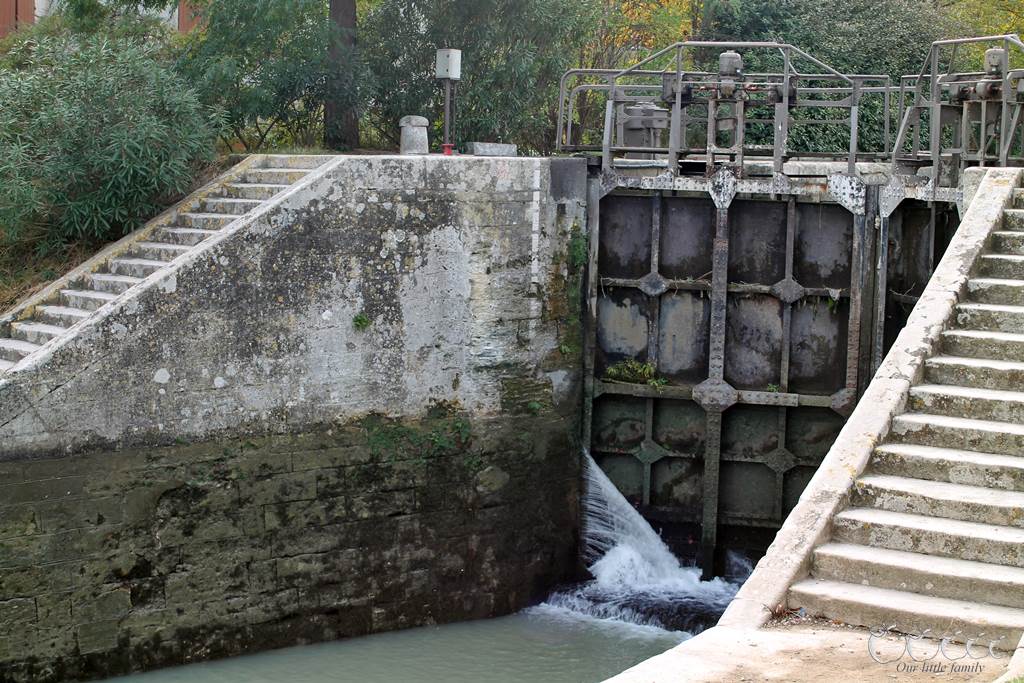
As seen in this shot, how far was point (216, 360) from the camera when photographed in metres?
10.4

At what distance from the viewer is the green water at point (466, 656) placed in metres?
10.3

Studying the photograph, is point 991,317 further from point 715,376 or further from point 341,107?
point 341,107

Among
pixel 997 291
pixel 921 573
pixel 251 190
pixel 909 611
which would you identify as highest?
pixel 251 190

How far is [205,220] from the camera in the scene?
11.6 meters

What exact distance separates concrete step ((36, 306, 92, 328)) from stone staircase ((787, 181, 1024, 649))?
21.2 ft

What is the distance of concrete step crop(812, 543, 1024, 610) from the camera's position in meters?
5.93

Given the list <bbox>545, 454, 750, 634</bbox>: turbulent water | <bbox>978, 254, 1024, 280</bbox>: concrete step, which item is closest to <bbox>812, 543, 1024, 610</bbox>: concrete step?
<bbox>978, 254, 1024, 280</bbox>: concrete step

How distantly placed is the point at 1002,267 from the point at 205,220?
21.5ft

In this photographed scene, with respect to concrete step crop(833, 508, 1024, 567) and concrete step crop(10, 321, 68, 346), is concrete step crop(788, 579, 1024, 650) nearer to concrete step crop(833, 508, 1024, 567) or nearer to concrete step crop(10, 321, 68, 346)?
concrete step crop(833, 508, 1024, 567)

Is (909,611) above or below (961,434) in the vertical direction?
below

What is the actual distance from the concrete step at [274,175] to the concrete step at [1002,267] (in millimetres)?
5646

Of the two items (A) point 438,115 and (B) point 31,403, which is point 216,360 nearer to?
(B) point 31,403

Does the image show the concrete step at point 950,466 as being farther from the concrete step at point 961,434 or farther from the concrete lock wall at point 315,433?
the concrete lock wall at point 315,433

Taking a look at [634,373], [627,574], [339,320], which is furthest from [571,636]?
[339,320]
